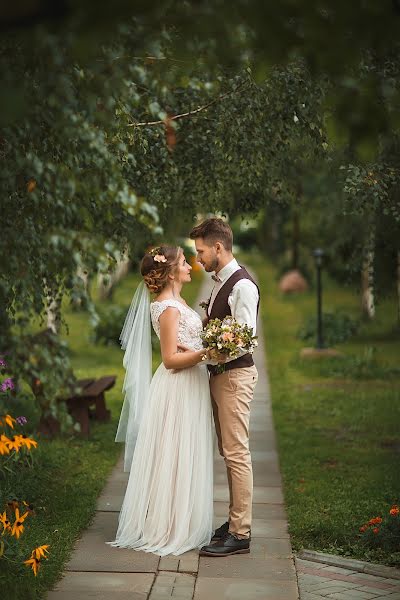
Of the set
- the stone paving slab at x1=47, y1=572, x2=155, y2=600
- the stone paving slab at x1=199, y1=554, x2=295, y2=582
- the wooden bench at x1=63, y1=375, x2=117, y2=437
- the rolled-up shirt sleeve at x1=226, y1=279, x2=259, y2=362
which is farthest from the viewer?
the wooden bench at x1=63, y1=375, x2=117, y2=437

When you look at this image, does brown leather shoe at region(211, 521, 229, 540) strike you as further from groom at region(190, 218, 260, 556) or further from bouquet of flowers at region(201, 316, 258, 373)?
bouquet of flowers at region(201, 316, 258, 373)

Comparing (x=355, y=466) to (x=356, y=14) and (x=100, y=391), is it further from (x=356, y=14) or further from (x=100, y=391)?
(x=356, y=14)

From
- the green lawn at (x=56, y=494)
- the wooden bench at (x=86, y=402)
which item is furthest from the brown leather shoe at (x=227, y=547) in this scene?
the wooden bench at (x=86, y=402)

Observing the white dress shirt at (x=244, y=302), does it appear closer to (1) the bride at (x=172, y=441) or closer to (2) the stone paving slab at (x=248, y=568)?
(1) the bride at (x=172, y=441)

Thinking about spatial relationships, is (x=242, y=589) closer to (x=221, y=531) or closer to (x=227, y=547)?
(x=227, y=547)

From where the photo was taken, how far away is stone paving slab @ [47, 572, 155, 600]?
18.6 feet

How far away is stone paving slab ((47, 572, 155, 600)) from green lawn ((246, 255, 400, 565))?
1360 mm

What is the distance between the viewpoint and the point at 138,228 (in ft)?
27.9

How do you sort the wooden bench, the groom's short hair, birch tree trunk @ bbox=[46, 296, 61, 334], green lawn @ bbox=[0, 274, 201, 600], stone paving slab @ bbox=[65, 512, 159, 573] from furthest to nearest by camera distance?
the wooden bench → birch tree trunk @ bbox=[46, 296, 61, 334] → the groom's short hair → stone paving slab @ bbox=[65, 512, 159, 573] → green lawn @ bbox=[0, 274, 201, 600]

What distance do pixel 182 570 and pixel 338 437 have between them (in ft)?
17.3

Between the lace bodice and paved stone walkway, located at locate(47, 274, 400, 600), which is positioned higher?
the lace bodice

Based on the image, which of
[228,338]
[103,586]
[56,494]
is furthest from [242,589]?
[56,494]

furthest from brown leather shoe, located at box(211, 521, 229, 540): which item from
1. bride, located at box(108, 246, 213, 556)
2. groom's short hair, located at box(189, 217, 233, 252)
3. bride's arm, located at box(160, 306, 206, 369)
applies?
groom's short hair, located at box(189, 217, 233, 252)

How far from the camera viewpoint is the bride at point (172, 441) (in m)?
6.61
